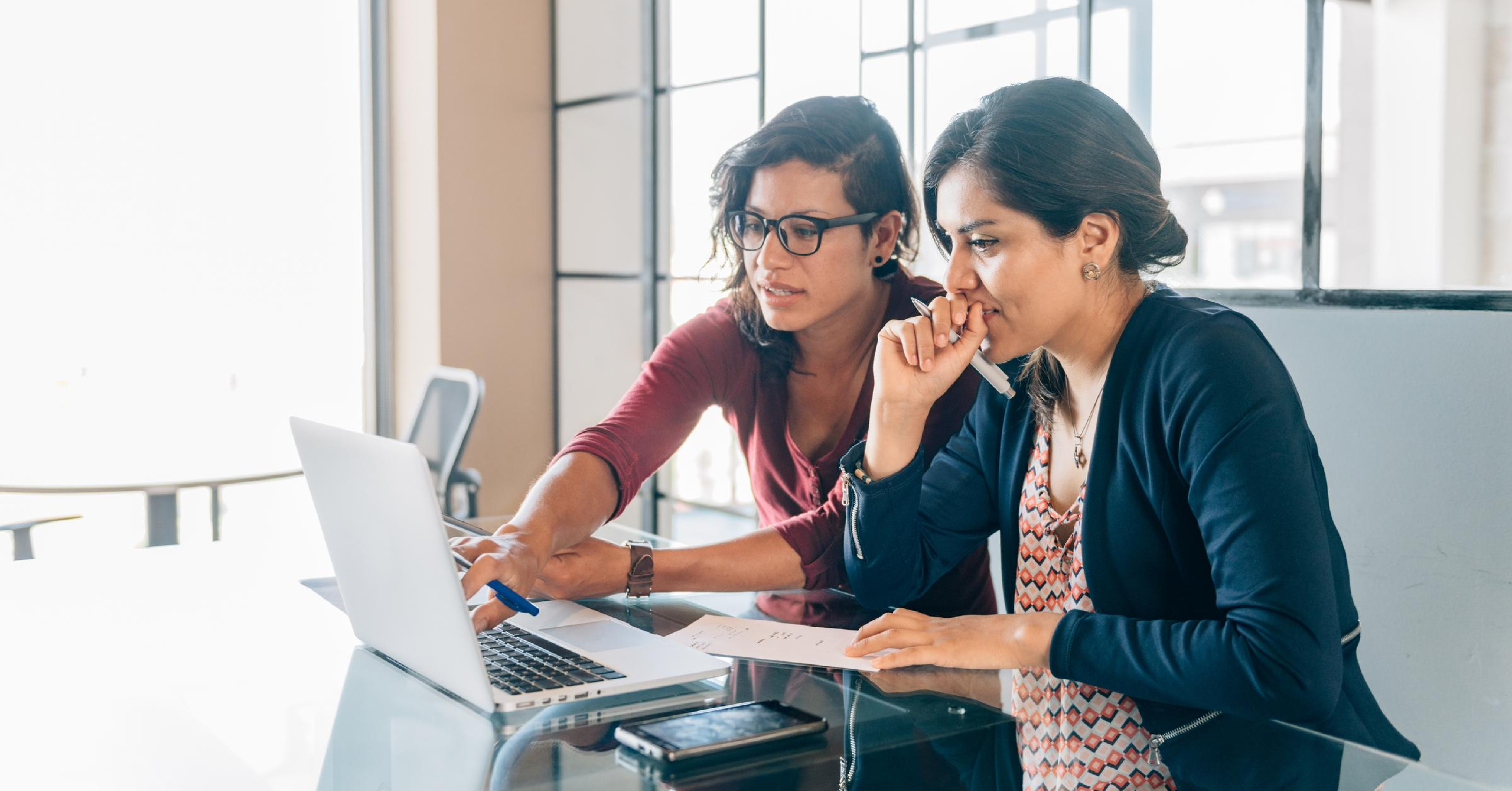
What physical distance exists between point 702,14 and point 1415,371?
2564 millimetres

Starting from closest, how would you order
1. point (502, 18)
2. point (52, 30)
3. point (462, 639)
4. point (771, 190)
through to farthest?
point (462, 639), point (771, 190), point (52, 30), point (502, 18)

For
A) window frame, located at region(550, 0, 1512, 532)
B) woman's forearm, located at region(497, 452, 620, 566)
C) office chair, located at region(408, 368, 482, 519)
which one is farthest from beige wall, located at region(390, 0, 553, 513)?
woman's forearm, located at region(497, 452, 620, 566)

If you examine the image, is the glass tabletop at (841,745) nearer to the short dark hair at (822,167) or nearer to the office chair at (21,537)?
the short dark hair at (822,167)

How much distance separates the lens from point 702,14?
386 centimetres

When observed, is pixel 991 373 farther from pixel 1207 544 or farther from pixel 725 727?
pixel 725 727

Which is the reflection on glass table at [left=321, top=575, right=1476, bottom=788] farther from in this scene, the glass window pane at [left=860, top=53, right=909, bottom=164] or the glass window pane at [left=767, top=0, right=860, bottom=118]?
the glass window pane at [left=767, top=0, right=860, bottom=118]

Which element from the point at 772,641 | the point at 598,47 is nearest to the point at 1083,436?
the point at 772,641

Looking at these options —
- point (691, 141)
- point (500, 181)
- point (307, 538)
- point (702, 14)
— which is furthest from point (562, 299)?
point (307, 538)

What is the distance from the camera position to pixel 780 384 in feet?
6.24

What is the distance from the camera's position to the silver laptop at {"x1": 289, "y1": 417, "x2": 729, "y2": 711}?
1.04 meters

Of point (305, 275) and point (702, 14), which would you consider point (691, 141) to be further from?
point (305, 275)

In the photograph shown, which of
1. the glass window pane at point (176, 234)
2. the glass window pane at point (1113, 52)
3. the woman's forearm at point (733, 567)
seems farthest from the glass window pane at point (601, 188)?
the woman's forearm at point (733, 567)

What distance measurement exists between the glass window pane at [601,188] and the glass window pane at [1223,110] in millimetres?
1899

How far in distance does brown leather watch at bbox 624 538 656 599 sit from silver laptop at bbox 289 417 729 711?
0.60 ft
